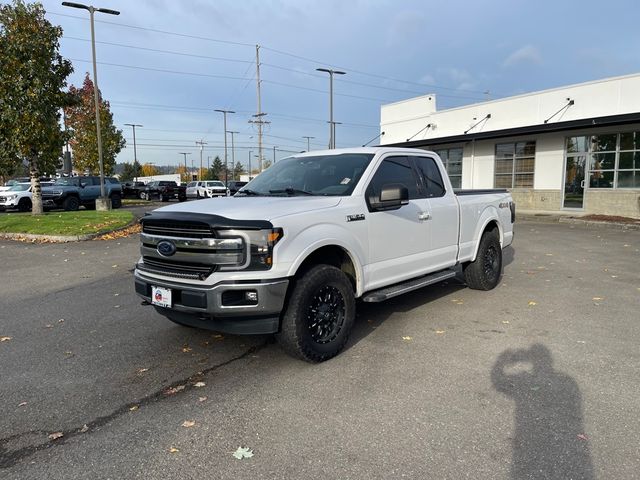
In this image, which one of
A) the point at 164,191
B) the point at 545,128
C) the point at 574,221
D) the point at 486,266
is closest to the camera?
the point at 486,266

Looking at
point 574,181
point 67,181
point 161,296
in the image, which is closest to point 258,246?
point 161,296

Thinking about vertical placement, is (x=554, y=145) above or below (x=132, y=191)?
above

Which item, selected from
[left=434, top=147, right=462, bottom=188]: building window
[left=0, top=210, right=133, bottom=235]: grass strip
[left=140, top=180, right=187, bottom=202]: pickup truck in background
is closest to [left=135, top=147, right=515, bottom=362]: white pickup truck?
[left=0, top=210, right=133, bottom=235]: grass strip

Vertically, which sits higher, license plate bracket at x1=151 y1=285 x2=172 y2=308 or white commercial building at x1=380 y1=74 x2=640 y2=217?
white commercial building at x1=380 y1=74 x2=640 y2=217

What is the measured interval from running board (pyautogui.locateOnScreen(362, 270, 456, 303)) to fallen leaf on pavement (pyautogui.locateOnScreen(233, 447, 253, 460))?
2138mm

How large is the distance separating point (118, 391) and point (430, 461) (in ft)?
8.34

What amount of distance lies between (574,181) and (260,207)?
19.6 meters

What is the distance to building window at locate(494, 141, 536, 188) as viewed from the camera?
21.9m

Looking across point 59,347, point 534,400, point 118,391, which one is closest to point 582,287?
Answer: point 534,400

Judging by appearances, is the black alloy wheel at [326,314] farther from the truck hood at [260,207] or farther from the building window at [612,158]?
the building window at [612,158]

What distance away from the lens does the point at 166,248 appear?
4.28m

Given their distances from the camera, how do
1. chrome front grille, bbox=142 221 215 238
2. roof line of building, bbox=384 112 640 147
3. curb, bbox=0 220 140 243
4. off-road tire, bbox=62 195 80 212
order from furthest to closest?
off-road tire, bbox=62 195 80 212 < roof line of building, bbox=384 112 640 147 < curb, bbox=0 220 140 243 < chrome front grille, bbox=142 221 215 238

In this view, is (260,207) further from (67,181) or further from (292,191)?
(67,181)

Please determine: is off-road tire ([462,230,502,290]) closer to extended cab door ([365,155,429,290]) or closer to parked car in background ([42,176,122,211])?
extended cab door ([365,155,429,290])
